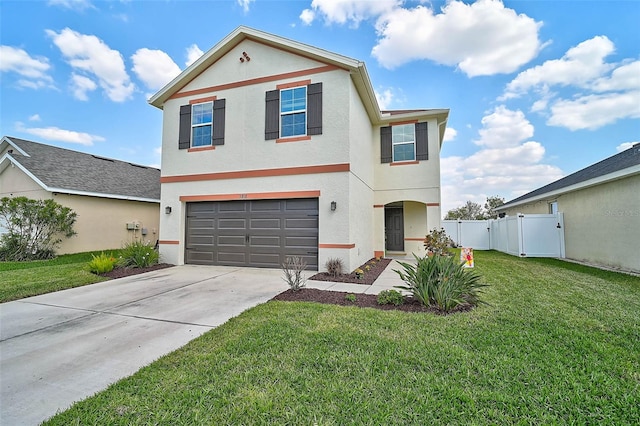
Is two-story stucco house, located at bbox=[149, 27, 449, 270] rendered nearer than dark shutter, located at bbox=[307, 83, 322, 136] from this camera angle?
Yes

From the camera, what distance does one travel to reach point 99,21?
35.4 ft

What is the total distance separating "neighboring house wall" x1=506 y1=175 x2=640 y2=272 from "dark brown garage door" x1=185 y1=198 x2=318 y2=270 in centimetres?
987

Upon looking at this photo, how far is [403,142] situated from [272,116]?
20.3 feet

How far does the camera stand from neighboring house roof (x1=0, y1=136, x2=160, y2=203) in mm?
12625

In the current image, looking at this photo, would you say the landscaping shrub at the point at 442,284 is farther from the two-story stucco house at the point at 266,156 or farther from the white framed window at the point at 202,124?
the white framed window at the point at 202,124

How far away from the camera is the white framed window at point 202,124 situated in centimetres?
1020

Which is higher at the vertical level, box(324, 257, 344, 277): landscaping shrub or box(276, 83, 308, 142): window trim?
box(276, 83, 308, 142): window trim

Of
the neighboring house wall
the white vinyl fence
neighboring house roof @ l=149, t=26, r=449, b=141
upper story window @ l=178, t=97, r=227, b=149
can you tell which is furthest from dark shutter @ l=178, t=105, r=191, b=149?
the white vinyl fence

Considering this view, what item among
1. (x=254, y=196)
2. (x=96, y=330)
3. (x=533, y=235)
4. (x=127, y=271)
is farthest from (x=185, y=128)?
(x=533, y=235)

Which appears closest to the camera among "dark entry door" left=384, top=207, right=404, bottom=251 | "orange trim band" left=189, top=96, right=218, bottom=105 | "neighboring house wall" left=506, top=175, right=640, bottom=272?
"neighboring house wall" left=506, top=175, right=640, bottom=272

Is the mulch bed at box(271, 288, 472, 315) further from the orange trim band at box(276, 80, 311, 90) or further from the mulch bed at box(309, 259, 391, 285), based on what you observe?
the orange trim band at box(276, 80, 311, 90)

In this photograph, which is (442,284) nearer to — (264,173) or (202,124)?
(264,173)

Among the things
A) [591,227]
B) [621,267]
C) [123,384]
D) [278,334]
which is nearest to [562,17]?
[591,227]

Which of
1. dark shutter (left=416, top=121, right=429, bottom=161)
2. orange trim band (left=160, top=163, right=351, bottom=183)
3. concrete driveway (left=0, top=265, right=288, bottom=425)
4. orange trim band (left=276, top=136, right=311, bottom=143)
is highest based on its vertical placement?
dark shutter (left=416, top=121, right=429, bottom=161)
